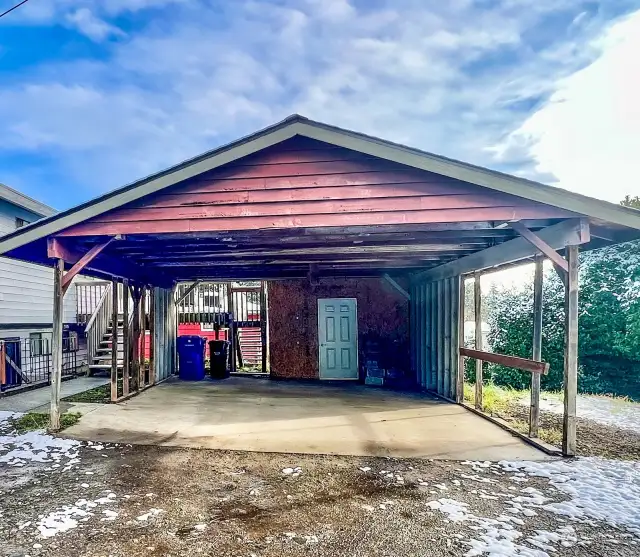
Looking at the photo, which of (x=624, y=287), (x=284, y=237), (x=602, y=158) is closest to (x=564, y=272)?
(x=284, y=237)

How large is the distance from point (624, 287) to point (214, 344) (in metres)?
8.92

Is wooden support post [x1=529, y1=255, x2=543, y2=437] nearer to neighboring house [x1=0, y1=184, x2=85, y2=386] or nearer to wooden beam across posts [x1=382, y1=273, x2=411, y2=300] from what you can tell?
wooden beam across posts [x1=382, y1=273, x2=411, y2=300]

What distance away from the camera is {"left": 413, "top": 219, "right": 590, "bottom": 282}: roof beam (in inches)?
182

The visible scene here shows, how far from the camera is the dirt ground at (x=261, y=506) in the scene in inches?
109

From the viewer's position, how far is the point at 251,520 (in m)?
3.11

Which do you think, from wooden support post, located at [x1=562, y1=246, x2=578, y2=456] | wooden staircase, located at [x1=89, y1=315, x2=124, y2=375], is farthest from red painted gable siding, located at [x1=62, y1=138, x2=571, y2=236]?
wooden staircase, located at [x1=89, y1=315, x2=124, y2=375]

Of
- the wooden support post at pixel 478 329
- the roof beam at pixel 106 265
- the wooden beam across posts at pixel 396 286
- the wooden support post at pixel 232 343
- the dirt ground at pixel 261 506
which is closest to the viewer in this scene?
the dirt ground at pixel 261 506

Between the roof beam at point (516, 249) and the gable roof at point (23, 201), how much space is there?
26.4 feet

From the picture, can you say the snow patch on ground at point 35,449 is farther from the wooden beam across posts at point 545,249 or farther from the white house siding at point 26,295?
the white house siding at point 26,295

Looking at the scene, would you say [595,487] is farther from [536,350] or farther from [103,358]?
[103,358]

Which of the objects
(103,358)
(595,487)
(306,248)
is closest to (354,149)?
(306,248)

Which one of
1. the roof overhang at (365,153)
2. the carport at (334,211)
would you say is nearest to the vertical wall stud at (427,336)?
the carport at (334,211)

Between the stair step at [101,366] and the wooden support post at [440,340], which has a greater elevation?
the wooden support post at [440,340]

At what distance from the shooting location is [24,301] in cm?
1065
